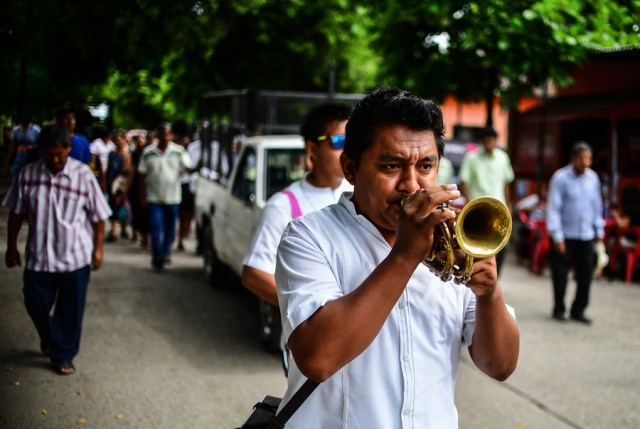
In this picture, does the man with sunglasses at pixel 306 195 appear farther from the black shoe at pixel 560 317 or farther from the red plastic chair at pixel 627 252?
the red plastic chair at pixel 627 252

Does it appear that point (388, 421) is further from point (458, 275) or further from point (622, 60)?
point (622, 60)

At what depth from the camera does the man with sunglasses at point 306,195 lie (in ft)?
11.9

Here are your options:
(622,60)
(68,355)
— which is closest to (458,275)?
(68,355)

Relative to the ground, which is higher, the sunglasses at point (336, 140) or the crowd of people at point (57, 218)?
the sunglasses at point (336, 140)

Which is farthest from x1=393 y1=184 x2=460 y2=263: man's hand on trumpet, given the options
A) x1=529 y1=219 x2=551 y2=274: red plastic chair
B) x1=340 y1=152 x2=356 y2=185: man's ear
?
x1=529 y1=219 x2=551 y2=274: red plastic chair

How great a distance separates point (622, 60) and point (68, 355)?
11.2 m

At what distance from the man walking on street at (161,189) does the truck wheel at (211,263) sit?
610mm

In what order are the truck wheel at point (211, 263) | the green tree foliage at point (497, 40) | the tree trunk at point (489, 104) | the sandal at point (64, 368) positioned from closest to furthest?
1. the sandal at point (64, 368)
2. the green tree foliage at point (497, 40)
3. the truck wheel at point (211, 263)
4. the tree trunk at point (489, 104)

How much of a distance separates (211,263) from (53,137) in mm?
4579

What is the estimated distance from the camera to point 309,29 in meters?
17.8

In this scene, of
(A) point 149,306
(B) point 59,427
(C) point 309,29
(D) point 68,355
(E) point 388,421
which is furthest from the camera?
(C) point 309,29

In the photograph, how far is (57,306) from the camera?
5309 millimetres

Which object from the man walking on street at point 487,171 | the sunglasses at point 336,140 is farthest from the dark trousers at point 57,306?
the man walking on street at point 487,171

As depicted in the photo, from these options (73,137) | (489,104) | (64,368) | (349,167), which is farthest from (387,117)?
(489,104)
